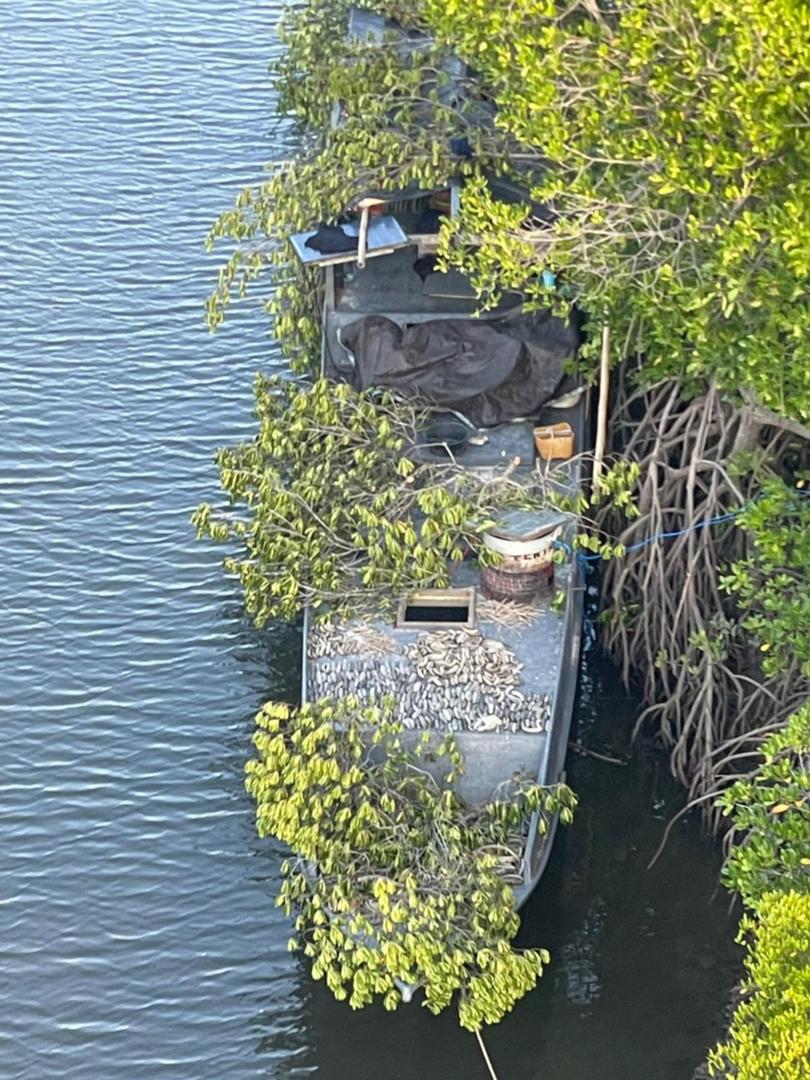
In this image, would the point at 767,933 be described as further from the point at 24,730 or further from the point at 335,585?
the point at 24,730

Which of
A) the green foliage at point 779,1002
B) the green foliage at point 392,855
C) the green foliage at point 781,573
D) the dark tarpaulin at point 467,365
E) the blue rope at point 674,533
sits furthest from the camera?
the dark tarpaulin at point 467,365

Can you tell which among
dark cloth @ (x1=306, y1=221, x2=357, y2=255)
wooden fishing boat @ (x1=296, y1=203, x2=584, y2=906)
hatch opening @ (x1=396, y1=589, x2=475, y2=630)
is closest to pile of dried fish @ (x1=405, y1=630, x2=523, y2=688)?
wooden fishing boat @ (x1=296, y1=203, x2=584, y2=906)

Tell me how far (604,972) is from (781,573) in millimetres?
3919

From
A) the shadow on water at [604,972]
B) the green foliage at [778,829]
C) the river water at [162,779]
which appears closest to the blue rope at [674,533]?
the river water at [162,779]

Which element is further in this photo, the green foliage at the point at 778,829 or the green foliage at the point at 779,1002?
the green foliage at the point at 778,829

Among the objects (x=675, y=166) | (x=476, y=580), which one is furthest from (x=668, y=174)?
(x=476, y=580)

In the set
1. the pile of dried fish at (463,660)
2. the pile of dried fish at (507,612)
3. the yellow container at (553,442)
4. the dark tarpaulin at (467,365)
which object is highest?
the dark tarpaulin at (467,365)

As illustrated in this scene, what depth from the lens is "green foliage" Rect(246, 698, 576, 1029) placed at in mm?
14211

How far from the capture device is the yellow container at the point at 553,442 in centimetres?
1802

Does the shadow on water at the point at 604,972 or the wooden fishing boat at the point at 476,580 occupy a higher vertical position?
the wooden fishing boat at the point at 476,580

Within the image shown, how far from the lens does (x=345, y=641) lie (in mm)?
16422

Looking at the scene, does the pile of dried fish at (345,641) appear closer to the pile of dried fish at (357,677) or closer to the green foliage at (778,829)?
the pile of dried fish at (357,677)

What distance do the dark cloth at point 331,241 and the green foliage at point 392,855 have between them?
20.9 ft

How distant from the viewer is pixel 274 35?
3256cm
